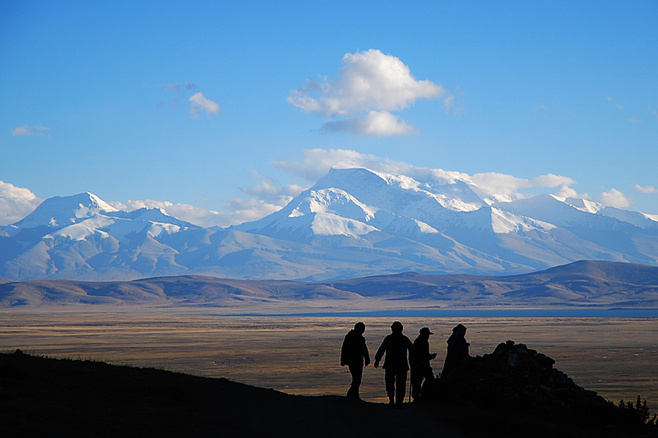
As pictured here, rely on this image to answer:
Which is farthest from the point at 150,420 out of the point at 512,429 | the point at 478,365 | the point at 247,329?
the point at 247,329

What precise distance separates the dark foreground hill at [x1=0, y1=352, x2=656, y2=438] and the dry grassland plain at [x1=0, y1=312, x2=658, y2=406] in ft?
60.0

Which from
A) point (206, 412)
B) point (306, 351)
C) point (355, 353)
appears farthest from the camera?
point (306, 351)

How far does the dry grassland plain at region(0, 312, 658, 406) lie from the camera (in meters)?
43.7

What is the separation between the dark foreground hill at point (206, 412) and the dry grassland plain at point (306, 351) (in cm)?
Result: 1829

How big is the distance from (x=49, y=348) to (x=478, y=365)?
62317 mm

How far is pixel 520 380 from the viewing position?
17.6 metres

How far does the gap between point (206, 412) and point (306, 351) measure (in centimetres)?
5510

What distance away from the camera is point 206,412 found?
49.1ft

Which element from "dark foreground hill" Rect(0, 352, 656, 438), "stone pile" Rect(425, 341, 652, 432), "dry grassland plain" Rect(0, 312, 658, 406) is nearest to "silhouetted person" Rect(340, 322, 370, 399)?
"dark foreground hill" Rect(0, 352, 656, 438)

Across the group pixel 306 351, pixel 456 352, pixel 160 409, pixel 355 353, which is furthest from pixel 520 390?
pixel 306 351

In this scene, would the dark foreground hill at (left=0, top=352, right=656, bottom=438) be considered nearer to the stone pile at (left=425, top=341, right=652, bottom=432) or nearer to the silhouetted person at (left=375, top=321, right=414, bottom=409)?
the stone pile at (left=425, top=341, right=652, bottom=432)

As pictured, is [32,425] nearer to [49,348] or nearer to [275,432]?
[275,432]

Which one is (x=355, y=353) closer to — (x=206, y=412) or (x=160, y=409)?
(x=206, y=412)

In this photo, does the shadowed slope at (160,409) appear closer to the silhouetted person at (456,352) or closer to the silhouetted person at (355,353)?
the silhouetted person at (355,353)
